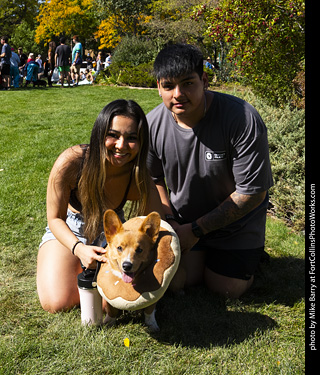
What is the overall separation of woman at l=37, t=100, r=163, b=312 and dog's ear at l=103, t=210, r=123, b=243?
0.53 feet

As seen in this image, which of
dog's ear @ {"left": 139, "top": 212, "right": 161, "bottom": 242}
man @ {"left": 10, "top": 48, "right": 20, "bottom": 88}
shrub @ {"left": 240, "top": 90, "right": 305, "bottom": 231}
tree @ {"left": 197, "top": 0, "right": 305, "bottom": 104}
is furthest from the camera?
man @ {"left": 10, "top": 48, "right": 20, "bottom": 88}

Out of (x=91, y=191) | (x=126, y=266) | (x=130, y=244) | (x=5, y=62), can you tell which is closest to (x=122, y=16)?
(x=5, y=62)

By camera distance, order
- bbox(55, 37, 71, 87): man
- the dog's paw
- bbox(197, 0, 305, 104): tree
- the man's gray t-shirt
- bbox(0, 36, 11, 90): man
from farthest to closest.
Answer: bbox(55, 37, 71, 87): man → bbox(0, 36, 11, 90): man → bbox(197, 0, 305, 104): tree → the man's gray t-shirt → the dog's paw

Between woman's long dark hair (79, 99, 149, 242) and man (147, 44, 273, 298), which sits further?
man (147, 44, 273, 298)

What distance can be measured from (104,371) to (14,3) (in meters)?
42.0

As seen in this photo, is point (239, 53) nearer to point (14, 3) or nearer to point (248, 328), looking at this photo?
point (248, 328)

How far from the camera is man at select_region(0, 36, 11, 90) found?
593 inches

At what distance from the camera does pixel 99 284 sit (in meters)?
2.55

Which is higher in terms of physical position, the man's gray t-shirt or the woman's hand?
the man's gray t-shirt

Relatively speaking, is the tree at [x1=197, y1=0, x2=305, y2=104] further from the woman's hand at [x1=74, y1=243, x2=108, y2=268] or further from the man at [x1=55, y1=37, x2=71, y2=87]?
the man at [x1=55, y1=37, x2=71, y2=87]

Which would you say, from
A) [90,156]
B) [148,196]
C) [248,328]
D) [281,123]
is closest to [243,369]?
[248,328]

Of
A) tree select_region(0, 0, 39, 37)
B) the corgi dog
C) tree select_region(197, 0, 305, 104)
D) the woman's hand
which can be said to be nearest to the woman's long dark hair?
the woman's hand

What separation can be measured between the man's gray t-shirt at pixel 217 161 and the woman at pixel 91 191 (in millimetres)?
432

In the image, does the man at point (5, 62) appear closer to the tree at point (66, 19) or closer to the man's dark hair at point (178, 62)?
the man's dark hair at point (178, 62)
